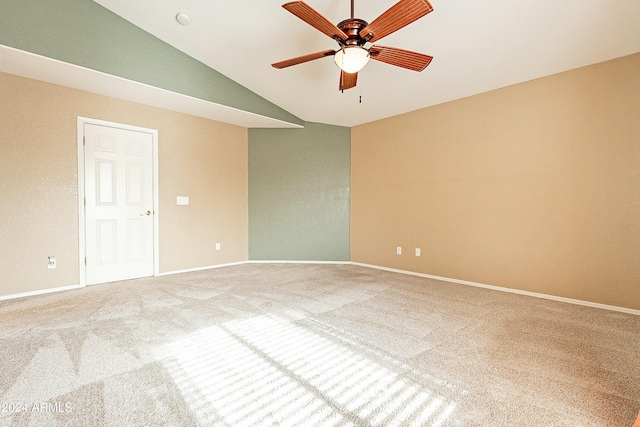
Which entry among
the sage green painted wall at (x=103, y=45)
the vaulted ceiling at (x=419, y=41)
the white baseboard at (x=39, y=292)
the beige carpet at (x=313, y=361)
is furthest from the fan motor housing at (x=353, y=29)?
the white baseboard at (x=39, y=292)

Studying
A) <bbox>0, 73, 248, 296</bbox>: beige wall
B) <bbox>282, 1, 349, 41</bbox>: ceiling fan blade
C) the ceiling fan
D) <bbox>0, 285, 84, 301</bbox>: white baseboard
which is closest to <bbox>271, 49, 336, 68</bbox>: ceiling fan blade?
the ceiling fan

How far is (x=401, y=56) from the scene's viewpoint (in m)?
2.45

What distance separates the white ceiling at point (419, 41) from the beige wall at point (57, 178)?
118 cm

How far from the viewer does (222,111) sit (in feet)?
14.5

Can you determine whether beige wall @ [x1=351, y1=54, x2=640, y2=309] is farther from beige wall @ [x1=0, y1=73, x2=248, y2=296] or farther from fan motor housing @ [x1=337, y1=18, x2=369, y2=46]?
beige wall @ [x1=0, y1=73, x2=248, y2=296]

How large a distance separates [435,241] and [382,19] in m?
3.19

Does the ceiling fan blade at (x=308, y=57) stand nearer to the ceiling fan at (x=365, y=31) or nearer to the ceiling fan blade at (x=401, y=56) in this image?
the ceiling fan at (x=365, y=31)

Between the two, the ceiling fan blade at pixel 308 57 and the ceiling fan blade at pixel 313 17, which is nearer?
the ceiling fan blade at pixel 313 17

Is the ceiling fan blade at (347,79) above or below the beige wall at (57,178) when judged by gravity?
above

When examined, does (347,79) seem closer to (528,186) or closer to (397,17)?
(397,17)

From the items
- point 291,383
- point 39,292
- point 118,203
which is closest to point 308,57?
point 291,383

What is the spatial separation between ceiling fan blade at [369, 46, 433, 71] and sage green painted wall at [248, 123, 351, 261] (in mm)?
2950

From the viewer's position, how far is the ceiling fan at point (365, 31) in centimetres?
191

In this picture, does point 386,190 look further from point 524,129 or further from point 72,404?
point 72,404
